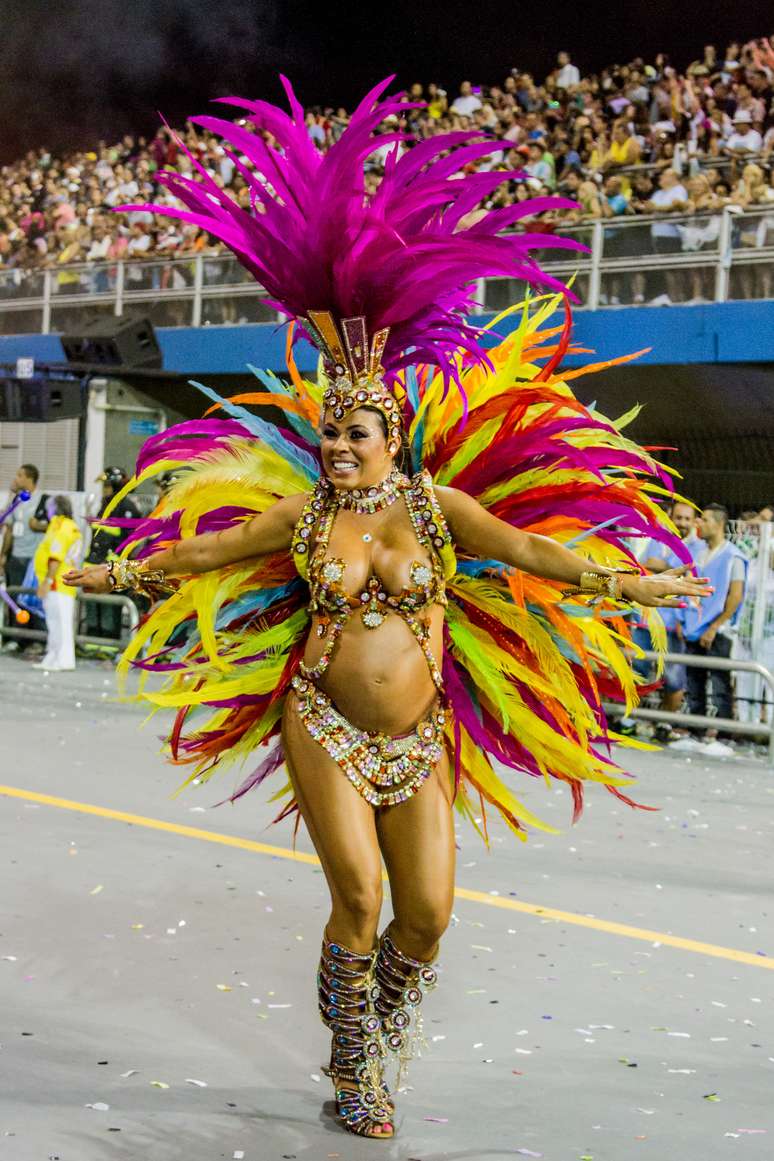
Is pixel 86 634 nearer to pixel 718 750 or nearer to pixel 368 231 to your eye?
pixel 718 750

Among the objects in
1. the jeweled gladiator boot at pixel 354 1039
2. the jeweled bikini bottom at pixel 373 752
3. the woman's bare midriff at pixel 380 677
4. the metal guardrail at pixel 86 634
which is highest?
the woman's bare midriff at pixel 380 677

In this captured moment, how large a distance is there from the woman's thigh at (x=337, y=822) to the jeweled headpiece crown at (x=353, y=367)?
0.87m

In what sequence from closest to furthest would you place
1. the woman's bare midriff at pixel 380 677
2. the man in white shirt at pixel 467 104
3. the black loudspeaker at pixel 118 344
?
1. the woman's bare midriff at pixel 380 677
2. the black loudspeaker at pixel 118 344
3. the man in white shirt at pixel 467 104

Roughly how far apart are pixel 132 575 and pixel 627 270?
42.3 ft

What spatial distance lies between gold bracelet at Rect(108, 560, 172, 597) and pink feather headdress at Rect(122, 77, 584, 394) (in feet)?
2.74

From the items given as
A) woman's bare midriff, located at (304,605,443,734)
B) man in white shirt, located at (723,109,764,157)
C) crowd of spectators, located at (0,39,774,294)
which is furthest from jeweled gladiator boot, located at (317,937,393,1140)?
man in white shirt, located at (723,109,764,157)

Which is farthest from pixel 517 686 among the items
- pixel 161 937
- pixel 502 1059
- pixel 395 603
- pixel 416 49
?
pixel 416 49

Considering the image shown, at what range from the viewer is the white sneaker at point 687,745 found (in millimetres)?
12070

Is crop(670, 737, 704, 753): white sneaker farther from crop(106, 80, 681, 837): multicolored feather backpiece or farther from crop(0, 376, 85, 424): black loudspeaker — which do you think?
crop(0, 376, 85, 424): black loudspeaker

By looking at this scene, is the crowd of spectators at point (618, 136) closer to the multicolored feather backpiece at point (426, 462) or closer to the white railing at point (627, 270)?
the white railing at point (627, 270)

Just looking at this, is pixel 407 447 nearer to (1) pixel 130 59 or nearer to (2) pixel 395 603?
(2) pixel 395 603

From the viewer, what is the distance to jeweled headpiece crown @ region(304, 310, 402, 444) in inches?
172

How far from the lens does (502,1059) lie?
482cm

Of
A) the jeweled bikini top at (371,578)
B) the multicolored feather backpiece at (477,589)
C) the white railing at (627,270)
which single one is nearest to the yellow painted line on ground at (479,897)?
the multicolored feather backpiece at (477,589)
